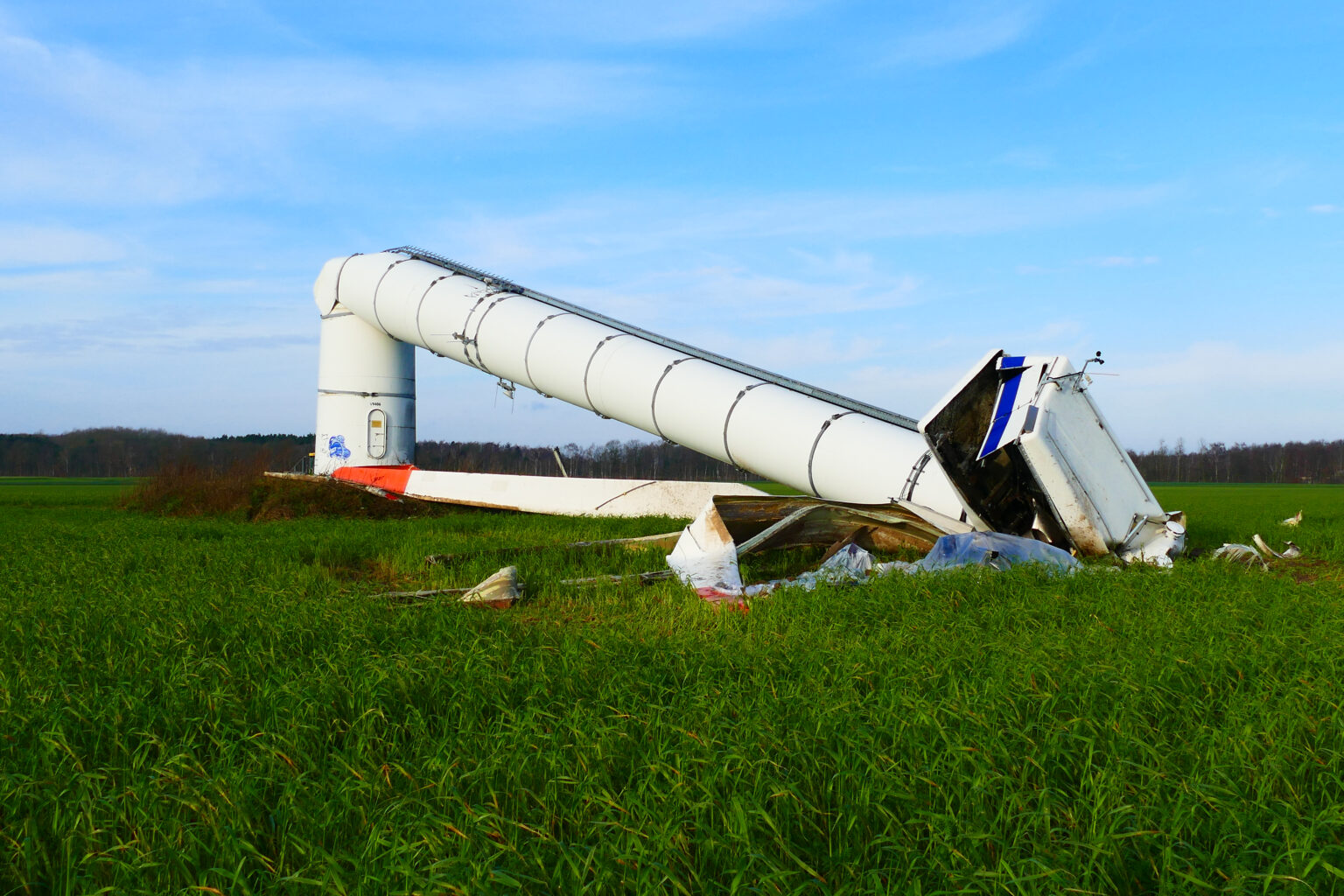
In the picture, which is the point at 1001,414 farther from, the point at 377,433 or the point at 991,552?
the point at 377,433

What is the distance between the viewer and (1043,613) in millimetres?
4840

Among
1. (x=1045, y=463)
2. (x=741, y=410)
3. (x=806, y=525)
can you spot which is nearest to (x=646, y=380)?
(x=741, y=410)

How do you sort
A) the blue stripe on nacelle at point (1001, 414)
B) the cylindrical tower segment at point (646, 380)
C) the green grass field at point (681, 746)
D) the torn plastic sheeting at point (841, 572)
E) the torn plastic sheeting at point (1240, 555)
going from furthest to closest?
the cylindrical tower segment at point (646, 380) → the torn plastic sheeting at point (1240, 555) → the blue stripe on nacelle at point (1001, 414) → the torn plastic sheeting at point (841, 572) → the green grass field at point (681, 746)

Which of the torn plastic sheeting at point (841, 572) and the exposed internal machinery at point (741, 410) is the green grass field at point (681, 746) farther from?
the exposed internal machinery at point (741, 410)

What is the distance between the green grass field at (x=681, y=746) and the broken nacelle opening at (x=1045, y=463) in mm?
1957

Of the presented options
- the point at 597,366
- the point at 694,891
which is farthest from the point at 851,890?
the point at 597,366

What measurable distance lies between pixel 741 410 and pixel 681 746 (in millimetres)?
9130

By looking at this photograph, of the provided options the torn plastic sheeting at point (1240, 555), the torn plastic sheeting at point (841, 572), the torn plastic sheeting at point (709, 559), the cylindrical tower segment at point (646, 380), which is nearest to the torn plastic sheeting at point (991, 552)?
the torn plastic sheeting at point (841, 572)

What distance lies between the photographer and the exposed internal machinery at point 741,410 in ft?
24.0

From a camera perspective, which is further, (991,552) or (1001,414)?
(1001,414)

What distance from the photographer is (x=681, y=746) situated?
8.55 feet

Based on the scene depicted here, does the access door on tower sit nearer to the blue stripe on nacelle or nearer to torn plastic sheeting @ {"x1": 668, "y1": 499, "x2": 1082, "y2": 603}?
torn plastic sheeting @ {"x1": 668, "y1": 499, "x2": 1082, "y2": 603}

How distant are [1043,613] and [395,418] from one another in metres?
13.6

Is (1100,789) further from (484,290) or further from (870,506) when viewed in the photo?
(484,290)
